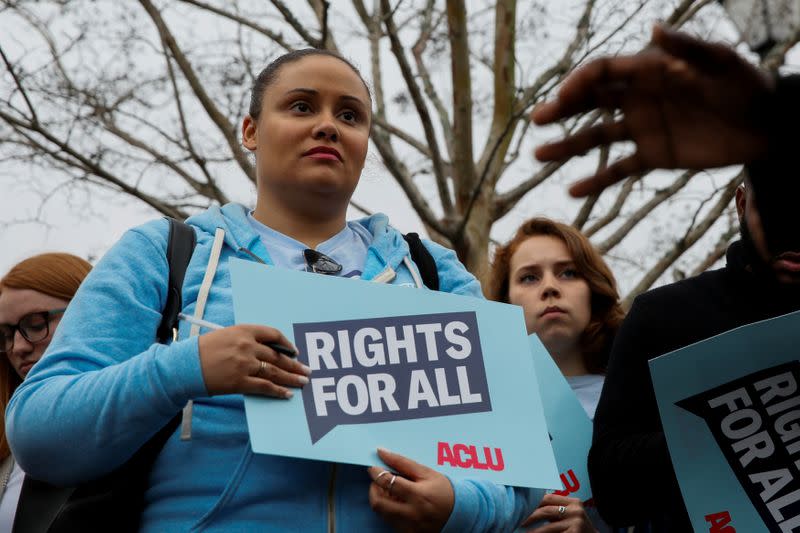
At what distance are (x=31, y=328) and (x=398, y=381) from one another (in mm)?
1590

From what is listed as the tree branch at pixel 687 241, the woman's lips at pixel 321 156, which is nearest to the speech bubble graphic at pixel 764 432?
the woman's lips at pixel 321 156

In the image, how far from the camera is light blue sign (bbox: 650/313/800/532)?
199 cm

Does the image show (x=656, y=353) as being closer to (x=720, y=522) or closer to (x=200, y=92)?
(x=720, y=522)

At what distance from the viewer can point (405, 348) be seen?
196 centimetres

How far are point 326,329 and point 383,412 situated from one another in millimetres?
194

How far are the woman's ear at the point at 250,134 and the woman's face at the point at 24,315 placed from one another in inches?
39.7

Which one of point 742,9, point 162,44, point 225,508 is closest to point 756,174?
point 225,508

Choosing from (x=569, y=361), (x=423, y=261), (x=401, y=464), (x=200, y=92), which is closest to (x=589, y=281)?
(x=569, y=361)

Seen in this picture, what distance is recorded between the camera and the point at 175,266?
201 centimetres

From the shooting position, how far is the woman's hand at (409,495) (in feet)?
5.89

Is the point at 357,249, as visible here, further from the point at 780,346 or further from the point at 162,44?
the point at 162,44

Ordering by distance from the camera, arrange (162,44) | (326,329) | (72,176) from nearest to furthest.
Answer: (326,329)
(162,44)
(72,176)

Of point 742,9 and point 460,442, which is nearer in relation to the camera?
point 460,442

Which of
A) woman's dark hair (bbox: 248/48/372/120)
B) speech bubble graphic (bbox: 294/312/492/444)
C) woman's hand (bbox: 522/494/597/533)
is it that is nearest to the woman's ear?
woman's dark hair (bbox: 248/48/372/120)
